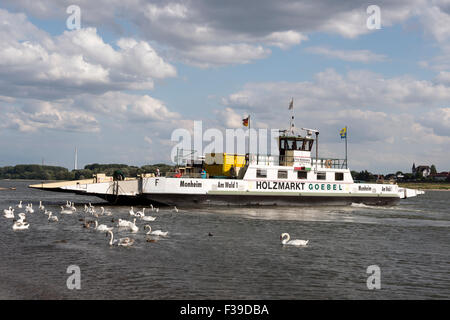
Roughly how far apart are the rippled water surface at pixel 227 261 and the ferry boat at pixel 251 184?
25.5ft

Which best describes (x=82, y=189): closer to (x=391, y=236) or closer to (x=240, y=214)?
(x=240, y=214)

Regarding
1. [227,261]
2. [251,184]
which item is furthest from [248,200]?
[227,261]

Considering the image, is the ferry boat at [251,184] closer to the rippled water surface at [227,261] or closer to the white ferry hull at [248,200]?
the white ferry hull at [248,200]

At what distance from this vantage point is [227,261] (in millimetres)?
16516

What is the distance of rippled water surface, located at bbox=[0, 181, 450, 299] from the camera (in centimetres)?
1273

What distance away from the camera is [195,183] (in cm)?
3597

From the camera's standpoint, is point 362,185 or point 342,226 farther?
point 362,185

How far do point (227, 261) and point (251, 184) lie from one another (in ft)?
69.9

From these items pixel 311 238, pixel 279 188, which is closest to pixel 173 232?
pixel 311 238

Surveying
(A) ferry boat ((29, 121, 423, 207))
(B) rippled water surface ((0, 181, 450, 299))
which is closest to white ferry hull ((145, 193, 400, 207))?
(A) ferry boat ((29, 121, 423, 207))

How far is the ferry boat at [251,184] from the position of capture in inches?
1396

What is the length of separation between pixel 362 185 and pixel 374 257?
2545 centimetres

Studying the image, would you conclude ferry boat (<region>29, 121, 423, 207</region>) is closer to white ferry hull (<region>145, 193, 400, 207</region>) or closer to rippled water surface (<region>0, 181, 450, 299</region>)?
white ferry hull (<region>145, 193, 400, 207</region>)

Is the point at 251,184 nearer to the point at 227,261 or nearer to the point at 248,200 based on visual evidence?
the point at 248,200
